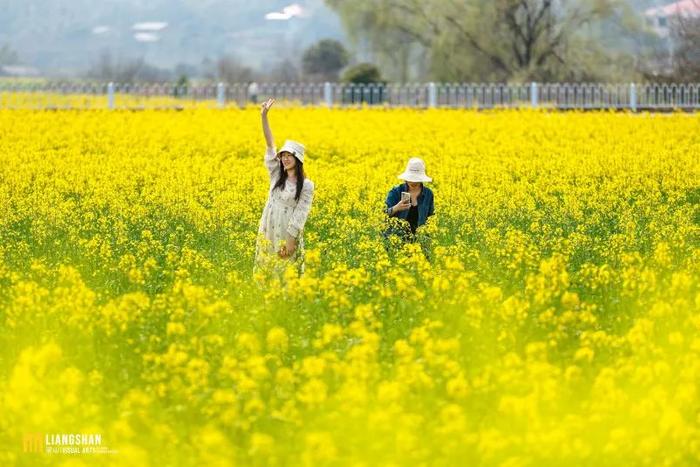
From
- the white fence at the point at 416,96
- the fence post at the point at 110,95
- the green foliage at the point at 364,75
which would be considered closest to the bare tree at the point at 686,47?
the white fence at the point at 416,96

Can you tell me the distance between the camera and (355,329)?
7566 mm

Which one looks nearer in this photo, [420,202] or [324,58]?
[420,202]

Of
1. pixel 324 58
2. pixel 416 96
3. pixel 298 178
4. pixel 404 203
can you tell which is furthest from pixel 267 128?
pixel 324 58

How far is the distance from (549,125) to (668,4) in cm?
8840

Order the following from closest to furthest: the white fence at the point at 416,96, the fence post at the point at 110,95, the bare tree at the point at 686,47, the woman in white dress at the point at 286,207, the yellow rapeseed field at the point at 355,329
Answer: the yellow rapeseed field at the point at 355,329, the woman in white dress at the point at 286,207, the fence post at the point at 110,95, the white fence at the point at 416,96, the bare tree at the point at 686,47

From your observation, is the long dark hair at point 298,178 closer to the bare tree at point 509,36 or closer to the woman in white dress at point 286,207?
the woman in white dress at point 286,207

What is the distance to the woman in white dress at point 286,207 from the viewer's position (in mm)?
10562

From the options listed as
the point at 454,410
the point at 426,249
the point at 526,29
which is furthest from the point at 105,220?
the point at 526,29

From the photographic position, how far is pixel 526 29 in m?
47.2

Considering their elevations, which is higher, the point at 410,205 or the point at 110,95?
the point at 110,95

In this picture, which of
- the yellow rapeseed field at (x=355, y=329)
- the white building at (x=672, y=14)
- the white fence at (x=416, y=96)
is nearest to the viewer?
the yellow rapeseed field at (x=355, y=329)

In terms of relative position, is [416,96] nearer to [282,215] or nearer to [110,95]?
[110,95]

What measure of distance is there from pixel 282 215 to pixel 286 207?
65mm

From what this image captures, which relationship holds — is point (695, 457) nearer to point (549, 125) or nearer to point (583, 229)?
point (583, 229)
